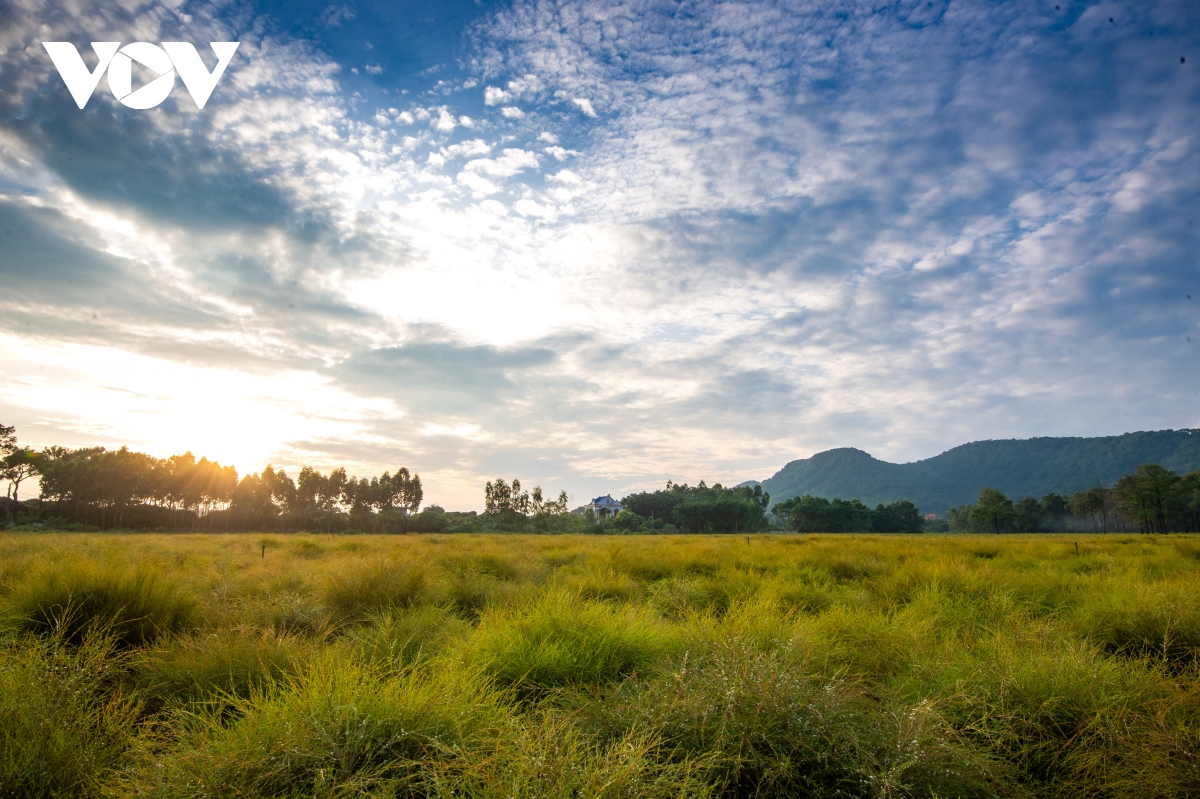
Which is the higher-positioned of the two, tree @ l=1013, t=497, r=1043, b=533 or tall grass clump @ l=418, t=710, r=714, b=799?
tall grass clump @ l=418, t=710, r=714, b=799

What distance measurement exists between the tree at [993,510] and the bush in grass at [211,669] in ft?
306

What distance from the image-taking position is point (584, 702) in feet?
10.9

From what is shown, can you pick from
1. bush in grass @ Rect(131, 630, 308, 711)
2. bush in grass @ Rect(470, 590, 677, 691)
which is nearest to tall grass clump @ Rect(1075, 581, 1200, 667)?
bush in grass @ Rect(470, 590, 677, 691)

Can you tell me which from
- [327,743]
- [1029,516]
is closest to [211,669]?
[327,743]

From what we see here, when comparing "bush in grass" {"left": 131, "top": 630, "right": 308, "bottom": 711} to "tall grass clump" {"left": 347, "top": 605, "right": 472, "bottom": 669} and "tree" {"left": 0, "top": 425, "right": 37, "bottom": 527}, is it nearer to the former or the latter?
"tall grass clump" {"left": 347, "top": 605, "right": 472, "bottom": 669}

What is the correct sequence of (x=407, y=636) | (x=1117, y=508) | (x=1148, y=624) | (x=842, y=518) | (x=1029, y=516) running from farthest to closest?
(x=842, y=518), (x=1029, y=516), (x=1117, y=508), (x=1148, y=624), (x=407, y=636)

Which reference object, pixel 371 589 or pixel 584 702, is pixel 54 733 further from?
pixel 371 589

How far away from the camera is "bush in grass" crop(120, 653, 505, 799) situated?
2229 mm

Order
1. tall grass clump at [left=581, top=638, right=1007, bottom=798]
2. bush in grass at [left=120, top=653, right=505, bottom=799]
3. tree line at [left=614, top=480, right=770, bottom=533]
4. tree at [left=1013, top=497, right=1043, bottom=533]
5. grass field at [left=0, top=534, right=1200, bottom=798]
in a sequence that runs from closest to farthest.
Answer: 1. bush in grass at [left=120, top=653, right=505, bottom=799]
2. grass field at [left=0, top=534, right=1200, bottom=798]
3. tall grass clump at [left=581, top=638, right=1007, bottom=798]
4. tree line at [left=614, top=480, right=770, bottom=533]
5. tree at [left=1013, top=497, right=1043, bottom=533]

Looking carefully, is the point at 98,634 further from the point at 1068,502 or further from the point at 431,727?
the point at 1068,502

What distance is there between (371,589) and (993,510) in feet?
301

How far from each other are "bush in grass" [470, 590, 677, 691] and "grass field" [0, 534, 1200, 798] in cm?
2

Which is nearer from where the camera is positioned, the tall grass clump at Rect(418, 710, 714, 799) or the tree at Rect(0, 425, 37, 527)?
the tall grass clump at Rect(418, 710, 714, 799)

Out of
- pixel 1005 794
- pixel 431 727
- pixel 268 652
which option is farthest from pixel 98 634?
pixel 1005 794
